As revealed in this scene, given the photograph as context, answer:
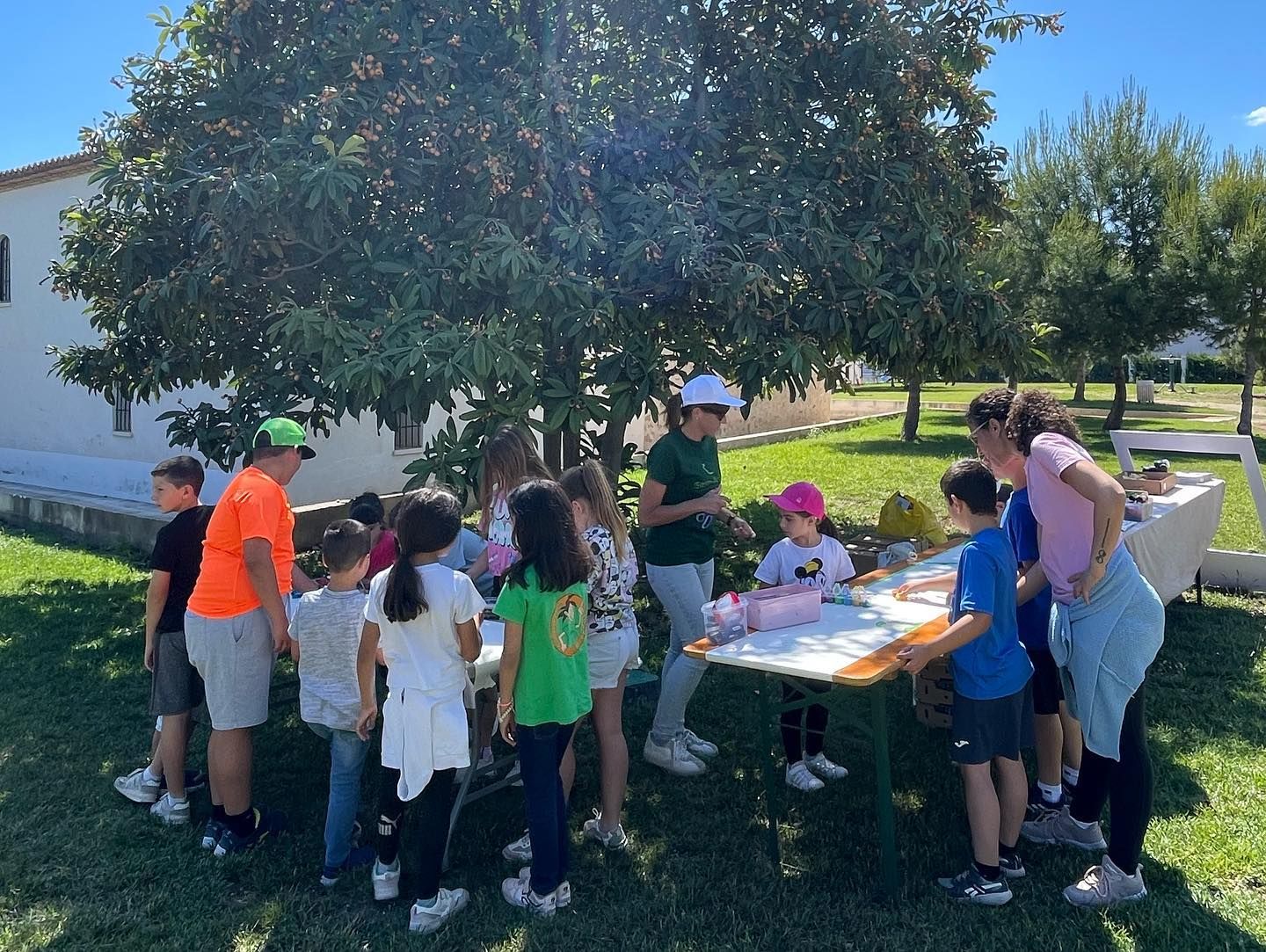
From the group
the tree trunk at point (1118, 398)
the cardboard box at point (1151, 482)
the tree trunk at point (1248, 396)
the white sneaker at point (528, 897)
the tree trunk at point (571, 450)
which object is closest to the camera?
the white sneaker at point (528, 897)

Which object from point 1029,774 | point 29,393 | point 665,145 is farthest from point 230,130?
point 29,393

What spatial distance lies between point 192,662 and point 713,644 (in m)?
1.96

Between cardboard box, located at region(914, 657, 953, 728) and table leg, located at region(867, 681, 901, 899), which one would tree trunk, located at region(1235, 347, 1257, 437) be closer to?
cardboard box, located at region(914, 657, 953, 728)

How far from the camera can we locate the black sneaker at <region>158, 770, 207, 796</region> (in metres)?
4.06

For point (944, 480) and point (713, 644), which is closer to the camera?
point (944, 480)

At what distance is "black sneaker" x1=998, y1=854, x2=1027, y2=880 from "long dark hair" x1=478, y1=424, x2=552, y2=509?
7.13 feet

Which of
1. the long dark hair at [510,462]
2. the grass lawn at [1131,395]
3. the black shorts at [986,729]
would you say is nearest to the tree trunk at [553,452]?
the long dark hair at [510,462]

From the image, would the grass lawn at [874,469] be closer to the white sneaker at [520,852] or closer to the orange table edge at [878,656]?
the orange table edge at [878,656]

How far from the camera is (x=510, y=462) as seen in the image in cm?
381

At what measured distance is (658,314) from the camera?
623cm

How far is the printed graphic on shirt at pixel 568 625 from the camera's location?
3.10m

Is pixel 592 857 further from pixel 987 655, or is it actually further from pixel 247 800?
pixel 987 655

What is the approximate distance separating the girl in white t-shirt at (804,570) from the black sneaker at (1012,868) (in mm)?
878

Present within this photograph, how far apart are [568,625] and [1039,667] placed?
6.06 ft
